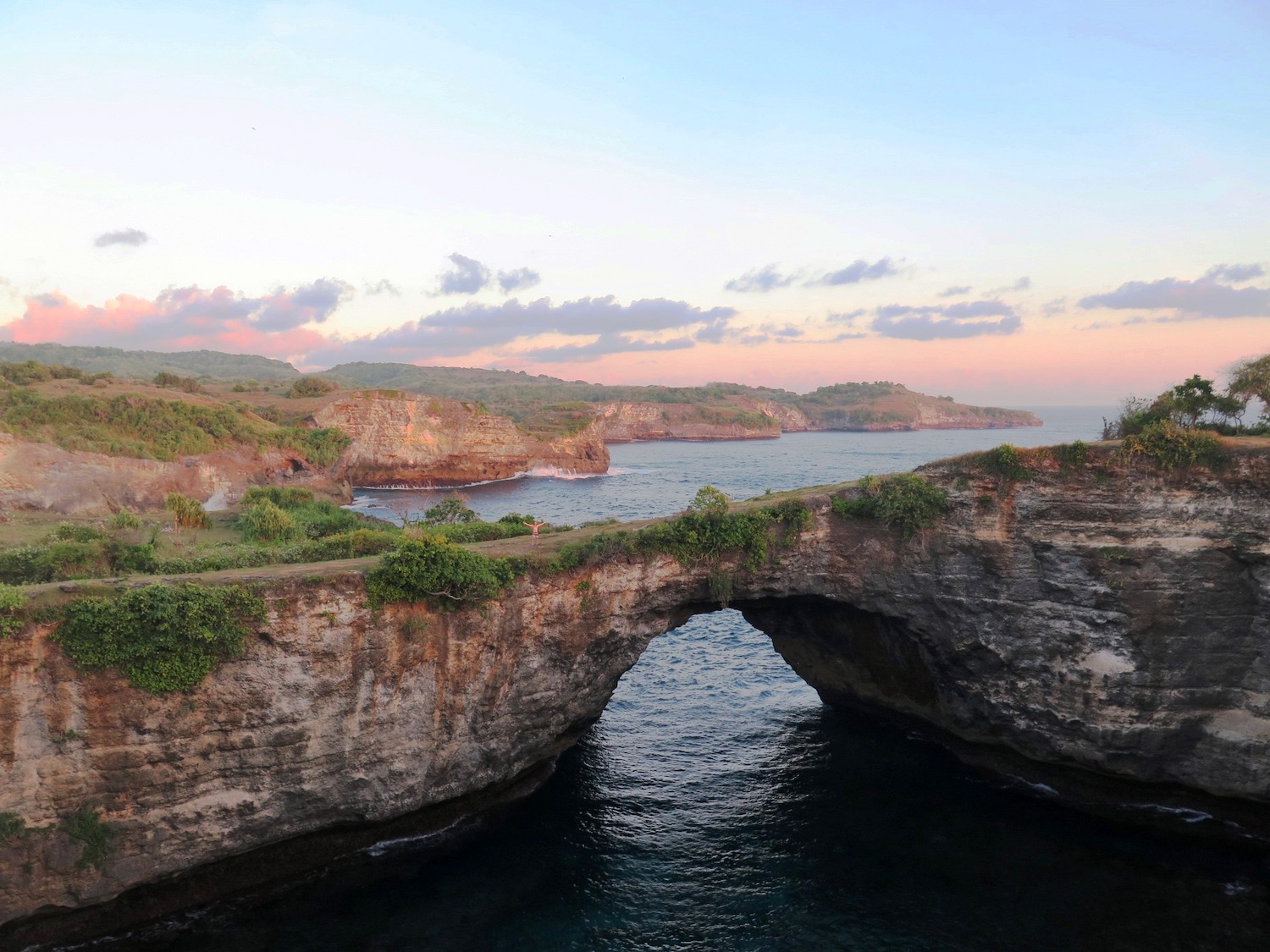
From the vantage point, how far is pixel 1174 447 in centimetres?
1795

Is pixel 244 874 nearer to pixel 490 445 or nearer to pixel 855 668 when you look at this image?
pixel 855 668

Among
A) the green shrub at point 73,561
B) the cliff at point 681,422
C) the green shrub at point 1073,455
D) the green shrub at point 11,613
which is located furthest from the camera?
the cliff at point 681,422

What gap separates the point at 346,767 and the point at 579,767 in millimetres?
7721

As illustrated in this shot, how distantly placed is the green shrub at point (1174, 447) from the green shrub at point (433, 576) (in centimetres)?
1614

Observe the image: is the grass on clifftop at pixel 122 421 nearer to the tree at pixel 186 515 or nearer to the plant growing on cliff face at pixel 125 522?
the tree at pixel 186 515

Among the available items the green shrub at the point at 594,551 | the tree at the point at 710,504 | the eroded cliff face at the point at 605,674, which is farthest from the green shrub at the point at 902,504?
the green shrub at the point at 594,551

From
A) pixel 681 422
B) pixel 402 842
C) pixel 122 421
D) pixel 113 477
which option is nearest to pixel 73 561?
pixel 402 842

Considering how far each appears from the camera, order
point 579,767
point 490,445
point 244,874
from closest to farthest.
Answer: point 244,874 < point 579,767 < point 490,445

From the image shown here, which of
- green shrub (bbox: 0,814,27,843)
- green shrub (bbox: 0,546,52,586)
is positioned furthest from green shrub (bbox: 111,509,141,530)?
green shrub (bbox: 0,814,27,843)

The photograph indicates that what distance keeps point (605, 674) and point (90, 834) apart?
1166 centimetres

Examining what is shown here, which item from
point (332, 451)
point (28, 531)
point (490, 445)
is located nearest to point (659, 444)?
point (490, 445)

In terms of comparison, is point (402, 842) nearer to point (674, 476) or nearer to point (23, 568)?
point (23, 568)

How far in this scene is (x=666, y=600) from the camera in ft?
66.0

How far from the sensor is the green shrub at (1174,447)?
58.0 feet
